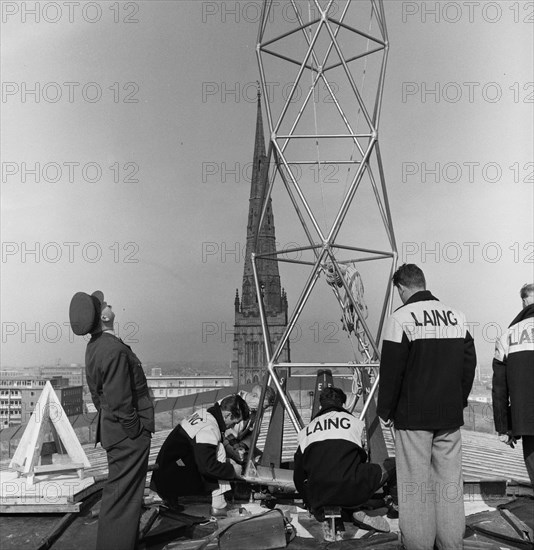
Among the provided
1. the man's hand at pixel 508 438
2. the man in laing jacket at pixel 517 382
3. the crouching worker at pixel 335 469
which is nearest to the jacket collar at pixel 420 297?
the man in laing jacket at pixel 517 382

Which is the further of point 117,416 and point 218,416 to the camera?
point 218,416

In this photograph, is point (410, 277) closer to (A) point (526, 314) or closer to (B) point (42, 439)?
(A) point (526, 314)

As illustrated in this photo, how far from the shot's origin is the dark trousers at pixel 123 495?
397cm

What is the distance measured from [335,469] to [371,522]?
65 cm

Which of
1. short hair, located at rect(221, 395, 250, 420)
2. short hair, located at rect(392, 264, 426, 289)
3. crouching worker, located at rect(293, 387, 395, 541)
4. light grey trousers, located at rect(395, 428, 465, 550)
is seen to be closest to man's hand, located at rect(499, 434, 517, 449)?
light grey trousers, located at rect(395, 428, 465, 550)

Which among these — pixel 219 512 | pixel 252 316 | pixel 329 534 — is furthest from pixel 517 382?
pixel 252 316

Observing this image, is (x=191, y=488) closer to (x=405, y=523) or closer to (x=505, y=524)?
(x=405, y=523)

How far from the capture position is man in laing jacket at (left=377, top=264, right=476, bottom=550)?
3922 mm

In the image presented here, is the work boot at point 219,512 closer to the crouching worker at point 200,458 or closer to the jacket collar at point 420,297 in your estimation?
the crouching worker at point 200,458

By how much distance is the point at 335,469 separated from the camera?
428 cm

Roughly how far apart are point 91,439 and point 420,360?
921cm

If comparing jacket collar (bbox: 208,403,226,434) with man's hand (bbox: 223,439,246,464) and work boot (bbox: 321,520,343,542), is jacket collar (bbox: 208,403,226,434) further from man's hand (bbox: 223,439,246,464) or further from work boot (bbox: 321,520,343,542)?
work boot (bbox: 321,520,343,542)

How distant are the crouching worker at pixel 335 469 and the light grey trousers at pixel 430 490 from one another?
379mm

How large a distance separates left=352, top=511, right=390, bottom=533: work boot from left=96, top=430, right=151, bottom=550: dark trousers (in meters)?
1.66
